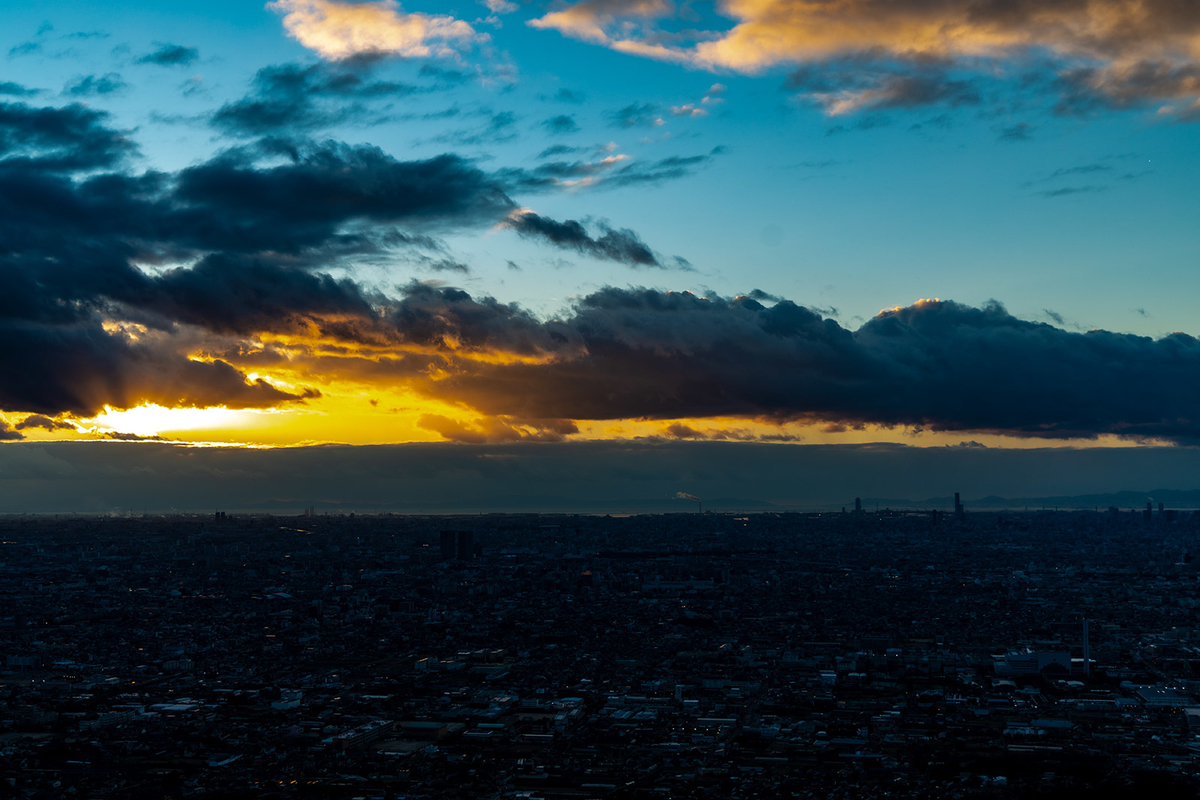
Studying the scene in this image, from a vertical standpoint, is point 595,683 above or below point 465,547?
below

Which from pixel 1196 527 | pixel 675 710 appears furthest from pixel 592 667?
pixel 1196 527

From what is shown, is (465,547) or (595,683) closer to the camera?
(595,683)

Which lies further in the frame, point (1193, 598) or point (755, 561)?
point (755, 561)

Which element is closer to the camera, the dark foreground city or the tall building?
the dark foreground city

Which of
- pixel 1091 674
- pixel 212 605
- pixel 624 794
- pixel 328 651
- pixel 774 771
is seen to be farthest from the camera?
pixel 212 605

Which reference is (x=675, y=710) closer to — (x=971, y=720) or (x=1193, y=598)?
(x=971, y=720)

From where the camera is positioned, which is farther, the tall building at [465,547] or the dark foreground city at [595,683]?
the tall building at [465,547]

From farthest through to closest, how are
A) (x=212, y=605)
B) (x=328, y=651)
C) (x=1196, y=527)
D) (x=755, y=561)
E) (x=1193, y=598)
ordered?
(x=1196, y=527) < (x=755, y=561) < (x=1193, y=598) < (x=212, y=605) < (x=328, y=651)

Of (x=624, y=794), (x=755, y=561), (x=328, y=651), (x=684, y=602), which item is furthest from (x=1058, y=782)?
(x=755, y=561)
